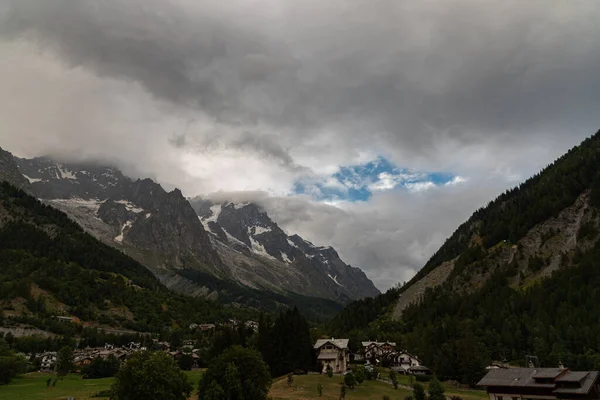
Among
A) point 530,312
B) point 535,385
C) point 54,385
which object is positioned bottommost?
point 54,385

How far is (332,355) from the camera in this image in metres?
115

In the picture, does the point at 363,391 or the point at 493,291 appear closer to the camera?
the point at 363,391

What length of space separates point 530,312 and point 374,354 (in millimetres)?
61645

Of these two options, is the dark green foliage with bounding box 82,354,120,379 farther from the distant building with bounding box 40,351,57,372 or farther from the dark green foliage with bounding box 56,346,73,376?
the distant building with bounding box 40,351,57,372

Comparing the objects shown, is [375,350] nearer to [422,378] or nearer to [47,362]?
[422,378]

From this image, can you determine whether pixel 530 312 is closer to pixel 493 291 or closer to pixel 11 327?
pixel 493 291

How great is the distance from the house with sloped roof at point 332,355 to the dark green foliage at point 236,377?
45475 mm

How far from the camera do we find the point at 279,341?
106375 mm

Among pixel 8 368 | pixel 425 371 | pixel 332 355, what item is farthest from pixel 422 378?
pixel 8 368

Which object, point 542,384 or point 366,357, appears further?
point 366,357

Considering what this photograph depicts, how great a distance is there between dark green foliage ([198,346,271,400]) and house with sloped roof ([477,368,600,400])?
122 feet

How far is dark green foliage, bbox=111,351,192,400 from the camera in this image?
203ft

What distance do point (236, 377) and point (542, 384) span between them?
4678 centimetres

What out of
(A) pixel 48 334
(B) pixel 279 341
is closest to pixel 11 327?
(A) pixel 48 334
